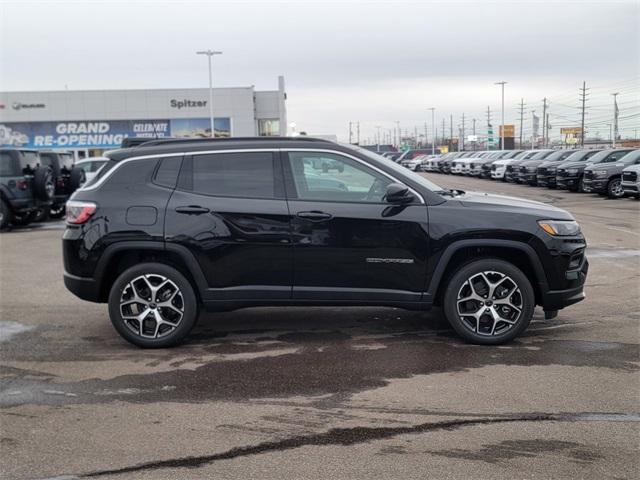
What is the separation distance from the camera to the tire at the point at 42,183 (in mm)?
15320

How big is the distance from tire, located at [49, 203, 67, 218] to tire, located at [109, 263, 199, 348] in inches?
516

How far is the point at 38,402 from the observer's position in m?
4.70

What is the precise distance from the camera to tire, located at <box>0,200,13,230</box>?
15172 millimetres

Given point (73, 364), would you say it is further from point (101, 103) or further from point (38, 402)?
point (101, 103)

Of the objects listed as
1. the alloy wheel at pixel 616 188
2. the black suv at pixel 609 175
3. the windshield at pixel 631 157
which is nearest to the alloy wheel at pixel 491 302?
the black suv at pixel 609 175

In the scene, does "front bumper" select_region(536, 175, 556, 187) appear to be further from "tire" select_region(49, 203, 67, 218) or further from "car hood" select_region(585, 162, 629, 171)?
"tire" select_region(49, 203, 67, 218)

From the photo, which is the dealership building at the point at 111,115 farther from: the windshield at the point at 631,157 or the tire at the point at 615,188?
the tire at the point at 615,188

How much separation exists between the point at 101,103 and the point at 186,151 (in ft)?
170

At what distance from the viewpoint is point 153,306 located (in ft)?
19.1

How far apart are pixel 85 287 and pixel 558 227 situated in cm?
433

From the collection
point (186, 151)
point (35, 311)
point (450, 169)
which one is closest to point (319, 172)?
point (186, 151)

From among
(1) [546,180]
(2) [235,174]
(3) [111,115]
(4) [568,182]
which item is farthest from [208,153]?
(3) [111,115]

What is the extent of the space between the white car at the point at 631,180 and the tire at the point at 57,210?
17.7 m

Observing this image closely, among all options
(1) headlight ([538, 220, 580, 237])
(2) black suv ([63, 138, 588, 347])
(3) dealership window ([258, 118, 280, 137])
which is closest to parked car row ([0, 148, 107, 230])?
(2) black suv ([63, 138, 588, 347])
